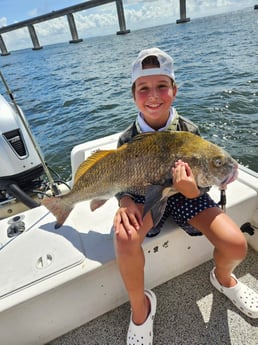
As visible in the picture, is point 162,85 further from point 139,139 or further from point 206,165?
point 206,165

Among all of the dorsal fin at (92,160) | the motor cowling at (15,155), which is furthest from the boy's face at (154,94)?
the motor cowling at (15,155)

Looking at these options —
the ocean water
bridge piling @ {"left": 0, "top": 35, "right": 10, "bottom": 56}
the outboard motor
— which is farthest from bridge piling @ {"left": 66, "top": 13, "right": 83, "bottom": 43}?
the outboard motor

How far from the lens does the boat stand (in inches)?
66.2

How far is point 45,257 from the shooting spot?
1.82 m

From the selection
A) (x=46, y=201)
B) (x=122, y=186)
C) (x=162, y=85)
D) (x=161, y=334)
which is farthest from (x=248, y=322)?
(x=162, y=85)

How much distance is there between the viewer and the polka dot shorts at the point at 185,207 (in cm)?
188

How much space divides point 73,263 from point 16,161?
1.69 meters

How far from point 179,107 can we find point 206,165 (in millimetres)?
7226

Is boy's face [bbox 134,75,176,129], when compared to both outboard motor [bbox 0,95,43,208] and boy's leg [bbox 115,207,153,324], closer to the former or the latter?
boy's leg [bbox 115,207,153,324]

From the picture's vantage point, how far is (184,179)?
154 cm

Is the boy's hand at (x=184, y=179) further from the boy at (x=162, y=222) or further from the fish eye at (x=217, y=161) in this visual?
the fish eye at (x=217, y=161)

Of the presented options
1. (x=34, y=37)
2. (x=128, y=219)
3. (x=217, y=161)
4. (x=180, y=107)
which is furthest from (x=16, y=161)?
(x=34, y=37)

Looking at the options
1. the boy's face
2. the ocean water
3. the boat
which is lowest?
the ocean water

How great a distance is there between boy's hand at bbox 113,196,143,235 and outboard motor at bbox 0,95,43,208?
1448 mm
